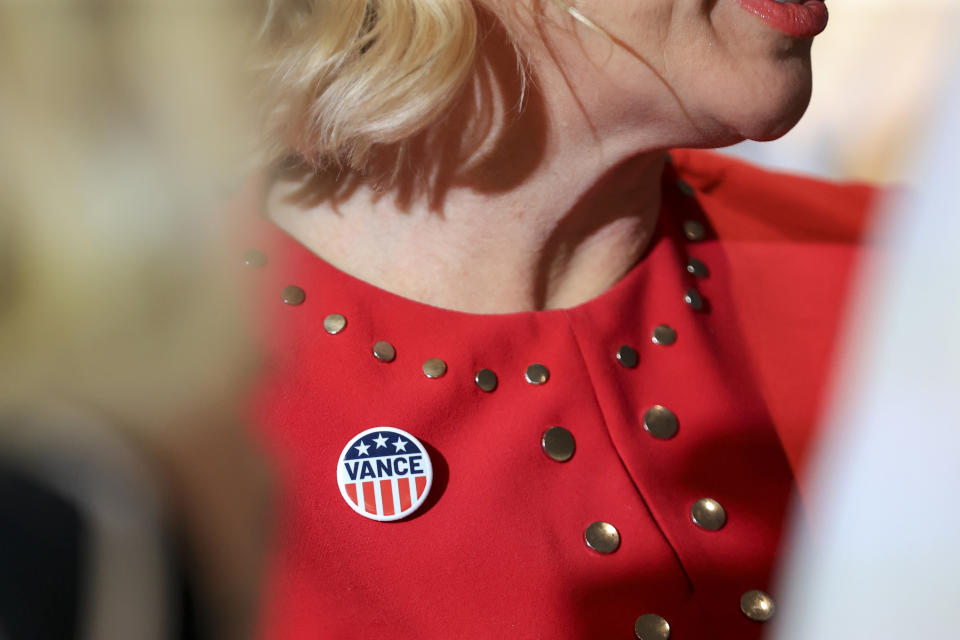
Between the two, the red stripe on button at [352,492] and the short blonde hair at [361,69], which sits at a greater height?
the short blonde hair at [361,69]

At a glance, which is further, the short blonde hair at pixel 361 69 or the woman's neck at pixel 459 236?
the woman's neck at pixel 459 236

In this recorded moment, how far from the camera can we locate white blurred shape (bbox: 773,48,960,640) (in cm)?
25

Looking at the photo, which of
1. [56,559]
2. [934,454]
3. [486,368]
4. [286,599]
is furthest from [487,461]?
[934,454]

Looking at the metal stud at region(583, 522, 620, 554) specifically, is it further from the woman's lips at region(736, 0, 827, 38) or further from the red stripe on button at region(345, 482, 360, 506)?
the woman's lips at region(736, 0, 827, 38)

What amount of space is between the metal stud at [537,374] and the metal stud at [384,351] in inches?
5.6

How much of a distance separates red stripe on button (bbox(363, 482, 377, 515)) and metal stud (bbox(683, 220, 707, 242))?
0.59 m

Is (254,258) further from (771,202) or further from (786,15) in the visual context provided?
(771,202)

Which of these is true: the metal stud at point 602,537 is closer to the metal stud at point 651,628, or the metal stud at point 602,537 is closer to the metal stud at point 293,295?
the metal stud at point 651,628

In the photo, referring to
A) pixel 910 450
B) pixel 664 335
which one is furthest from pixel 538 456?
pixel 910 450

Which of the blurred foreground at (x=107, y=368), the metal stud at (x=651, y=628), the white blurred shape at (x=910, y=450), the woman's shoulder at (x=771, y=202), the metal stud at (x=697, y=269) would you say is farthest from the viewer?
the woman's shoulder at (x=771, y=202)

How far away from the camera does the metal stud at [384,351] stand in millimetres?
918

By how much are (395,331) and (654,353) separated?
0.99 feet

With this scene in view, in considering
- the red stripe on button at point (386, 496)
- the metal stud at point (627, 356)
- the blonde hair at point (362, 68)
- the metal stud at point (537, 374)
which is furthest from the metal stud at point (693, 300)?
the red stripe on button at point (386, 496)

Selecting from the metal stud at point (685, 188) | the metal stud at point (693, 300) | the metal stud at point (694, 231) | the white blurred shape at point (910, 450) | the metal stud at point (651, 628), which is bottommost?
the metal stud at point (651, 628)
